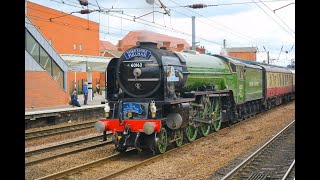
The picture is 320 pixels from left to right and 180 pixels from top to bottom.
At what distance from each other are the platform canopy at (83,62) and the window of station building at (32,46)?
3.11 metres

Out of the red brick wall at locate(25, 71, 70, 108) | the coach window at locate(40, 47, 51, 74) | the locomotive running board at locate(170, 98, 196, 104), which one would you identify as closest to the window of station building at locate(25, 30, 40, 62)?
the coach window at locate(40, 47, 51, 74)

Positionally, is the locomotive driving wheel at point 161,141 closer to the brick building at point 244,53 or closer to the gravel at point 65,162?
the gravel at point 65,162

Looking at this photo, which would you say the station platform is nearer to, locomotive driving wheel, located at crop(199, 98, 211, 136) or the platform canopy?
the platform canopy

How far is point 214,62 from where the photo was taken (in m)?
14.2

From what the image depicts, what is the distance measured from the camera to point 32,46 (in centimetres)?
2234

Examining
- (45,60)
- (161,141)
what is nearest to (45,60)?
(45,60)

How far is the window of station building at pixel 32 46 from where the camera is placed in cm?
2202

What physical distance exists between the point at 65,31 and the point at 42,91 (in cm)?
2486

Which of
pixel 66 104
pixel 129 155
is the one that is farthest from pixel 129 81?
pixel 66 104

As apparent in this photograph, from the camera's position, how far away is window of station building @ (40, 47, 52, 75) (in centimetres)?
2316

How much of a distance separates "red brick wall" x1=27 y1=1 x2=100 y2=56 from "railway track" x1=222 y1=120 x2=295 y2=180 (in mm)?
30908

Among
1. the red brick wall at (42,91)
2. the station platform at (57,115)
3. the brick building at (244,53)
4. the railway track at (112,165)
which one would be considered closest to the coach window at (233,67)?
the railway track at (112,165)

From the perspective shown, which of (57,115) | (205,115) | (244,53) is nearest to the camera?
(205,115)

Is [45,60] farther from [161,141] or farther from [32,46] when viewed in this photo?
[161,141]
